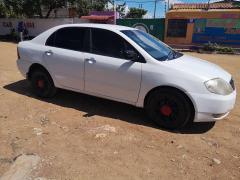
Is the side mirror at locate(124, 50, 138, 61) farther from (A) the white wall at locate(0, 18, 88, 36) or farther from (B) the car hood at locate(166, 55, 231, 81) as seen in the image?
(A) the white wall at locate(0, 18, 88, 36)

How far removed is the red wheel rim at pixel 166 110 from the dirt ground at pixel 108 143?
29cm

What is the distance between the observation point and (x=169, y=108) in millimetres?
5137

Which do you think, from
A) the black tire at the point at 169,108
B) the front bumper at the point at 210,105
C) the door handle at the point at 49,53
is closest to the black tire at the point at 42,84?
the door handle at the point at 49,53

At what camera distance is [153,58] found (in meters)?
5.25

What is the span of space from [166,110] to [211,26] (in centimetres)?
1998

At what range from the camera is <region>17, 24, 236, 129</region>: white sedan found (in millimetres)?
4938

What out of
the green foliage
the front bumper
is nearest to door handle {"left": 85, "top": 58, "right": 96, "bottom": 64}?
the front bumper

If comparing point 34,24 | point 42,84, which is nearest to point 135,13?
point 34,24

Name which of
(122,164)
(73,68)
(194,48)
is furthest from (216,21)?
(122,164)

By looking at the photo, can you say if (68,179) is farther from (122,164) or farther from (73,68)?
(73,68)

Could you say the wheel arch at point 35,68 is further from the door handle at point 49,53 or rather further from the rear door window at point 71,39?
the rear door window at point 71,39

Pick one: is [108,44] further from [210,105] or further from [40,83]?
[210,105]

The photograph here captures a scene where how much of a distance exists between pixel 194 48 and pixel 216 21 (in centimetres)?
255

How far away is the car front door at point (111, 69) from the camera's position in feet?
17.6
